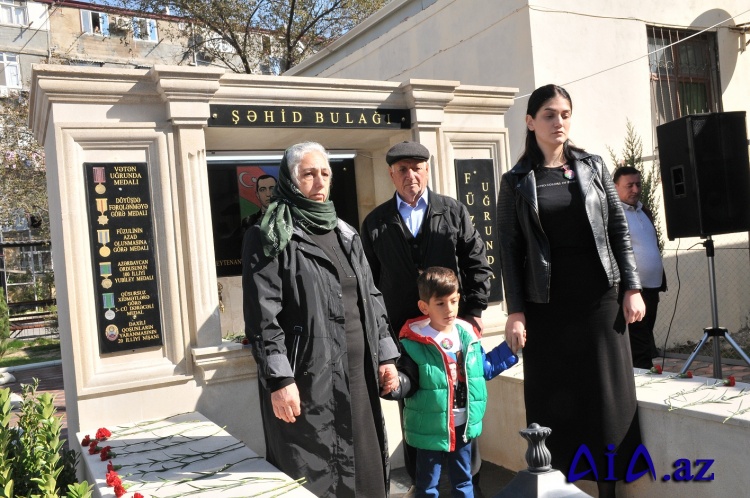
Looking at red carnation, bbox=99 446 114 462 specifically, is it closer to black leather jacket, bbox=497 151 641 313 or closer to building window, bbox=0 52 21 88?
black leather jacket, bbox=497 151 641 313

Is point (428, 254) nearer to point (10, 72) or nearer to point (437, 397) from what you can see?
point (437, 397)

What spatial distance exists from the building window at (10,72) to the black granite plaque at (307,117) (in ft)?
102

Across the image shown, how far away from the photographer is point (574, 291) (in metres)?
3.17

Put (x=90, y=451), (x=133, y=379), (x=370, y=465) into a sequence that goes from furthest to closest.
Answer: (x=133, y=379) < (x=90, y=451) < (x=370, y=465)

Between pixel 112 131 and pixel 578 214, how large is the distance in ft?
9.76

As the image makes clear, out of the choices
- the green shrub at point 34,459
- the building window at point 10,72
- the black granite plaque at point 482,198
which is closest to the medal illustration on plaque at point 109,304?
the green shrub at point 34,459

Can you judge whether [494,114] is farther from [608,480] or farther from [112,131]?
[608,480]

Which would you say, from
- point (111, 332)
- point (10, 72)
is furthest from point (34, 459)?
point (10, 72)

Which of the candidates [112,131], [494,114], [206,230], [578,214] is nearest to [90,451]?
[206,230]

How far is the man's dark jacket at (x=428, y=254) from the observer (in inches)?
153

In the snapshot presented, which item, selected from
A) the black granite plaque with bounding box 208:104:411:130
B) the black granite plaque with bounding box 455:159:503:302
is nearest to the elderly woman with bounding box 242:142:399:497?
the black granite plaque with bounding box 208:104:411:130

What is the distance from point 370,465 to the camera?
3.02m

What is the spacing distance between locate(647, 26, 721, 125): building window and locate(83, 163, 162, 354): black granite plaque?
7.92 m

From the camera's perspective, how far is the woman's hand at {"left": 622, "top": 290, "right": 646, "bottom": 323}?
312 centimetres
